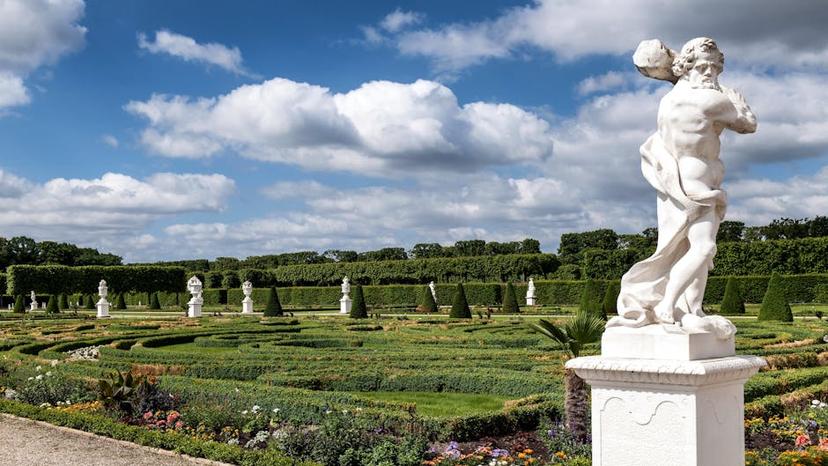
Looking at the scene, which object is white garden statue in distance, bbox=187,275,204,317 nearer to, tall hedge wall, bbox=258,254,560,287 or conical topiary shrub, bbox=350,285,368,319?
conical topiary shrub, bbox=350,285,368,319

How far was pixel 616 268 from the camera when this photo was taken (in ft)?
131

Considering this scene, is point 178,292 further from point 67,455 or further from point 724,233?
point 67,455

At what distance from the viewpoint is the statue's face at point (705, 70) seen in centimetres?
416

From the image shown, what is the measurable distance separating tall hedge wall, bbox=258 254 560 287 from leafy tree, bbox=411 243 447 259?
16482 millimetres

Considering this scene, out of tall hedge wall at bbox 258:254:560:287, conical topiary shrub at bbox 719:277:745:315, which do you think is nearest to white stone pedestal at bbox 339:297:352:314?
tall hedge wall at bbox 258:254:560:287

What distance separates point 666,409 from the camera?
387 cm

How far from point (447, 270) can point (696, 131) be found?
43616 mm

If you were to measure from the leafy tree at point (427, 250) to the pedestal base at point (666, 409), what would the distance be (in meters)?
63.6

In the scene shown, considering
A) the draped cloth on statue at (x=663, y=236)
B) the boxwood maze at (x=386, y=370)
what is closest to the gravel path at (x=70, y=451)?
the boxwood maze at (x=386, y=370)

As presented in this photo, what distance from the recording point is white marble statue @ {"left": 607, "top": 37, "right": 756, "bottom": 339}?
13.4 feet

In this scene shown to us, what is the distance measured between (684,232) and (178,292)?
46.6 metres

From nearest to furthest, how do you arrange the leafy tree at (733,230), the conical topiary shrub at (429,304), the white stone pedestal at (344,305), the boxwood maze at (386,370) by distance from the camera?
1. the boxwood maze at (386,370)
2. the conical topiary shrub at (429,304)
3. the white stone pedestal at (344,305)
4. the leafy tree at (733,230)

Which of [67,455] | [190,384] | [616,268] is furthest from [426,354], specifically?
[616,268]

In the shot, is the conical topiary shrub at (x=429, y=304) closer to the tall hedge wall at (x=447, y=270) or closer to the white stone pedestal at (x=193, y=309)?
the white stone pedestal at (x=193, y=309)
